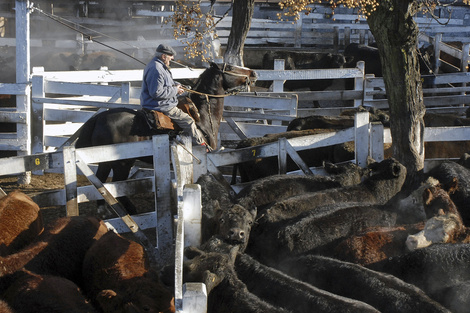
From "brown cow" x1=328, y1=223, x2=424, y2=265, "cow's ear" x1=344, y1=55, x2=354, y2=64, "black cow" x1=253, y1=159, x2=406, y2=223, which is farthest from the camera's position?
"cow's ear" x1=344, y1=55, x2=354, y2=64

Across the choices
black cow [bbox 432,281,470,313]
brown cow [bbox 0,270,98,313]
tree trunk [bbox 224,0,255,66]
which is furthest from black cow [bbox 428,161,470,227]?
tree trunk [bbox 224,0,255,66]

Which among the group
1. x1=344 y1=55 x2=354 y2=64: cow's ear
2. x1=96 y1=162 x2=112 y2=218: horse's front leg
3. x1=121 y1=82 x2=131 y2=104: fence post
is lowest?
x1=96 y1=162 x2=112 y2=218: horse's front leg

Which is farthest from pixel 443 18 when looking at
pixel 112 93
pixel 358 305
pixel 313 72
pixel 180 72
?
pixel 358 305

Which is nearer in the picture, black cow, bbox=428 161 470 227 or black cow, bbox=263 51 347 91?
black cow, bbox=428 161 470 227

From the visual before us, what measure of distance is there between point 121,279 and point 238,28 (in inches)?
523

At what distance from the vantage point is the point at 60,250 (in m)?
6.55

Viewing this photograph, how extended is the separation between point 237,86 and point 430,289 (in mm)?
6682

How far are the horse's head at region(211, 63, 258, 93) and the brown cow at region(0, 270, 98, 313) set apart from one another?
6.51 metres

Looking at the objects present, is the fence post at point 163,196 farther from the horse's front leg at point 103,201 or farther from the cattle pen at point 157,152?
the horse's front leg at point 103,201

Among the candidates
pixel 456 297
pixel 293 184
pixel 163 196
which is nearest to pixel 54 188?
pixel 163 196

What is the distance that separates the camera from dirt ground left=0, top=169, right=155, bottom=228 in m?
9.98

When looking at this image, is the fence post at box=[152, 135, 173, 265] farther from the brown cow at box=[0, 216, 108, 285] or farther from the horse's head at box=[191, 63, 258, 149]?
the horse's head at box=[191, 63, 258, 149]

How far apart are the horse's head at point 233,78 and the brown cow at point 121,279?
18.1ft

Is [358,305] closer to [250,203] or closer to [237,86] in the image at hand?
[250,203]
